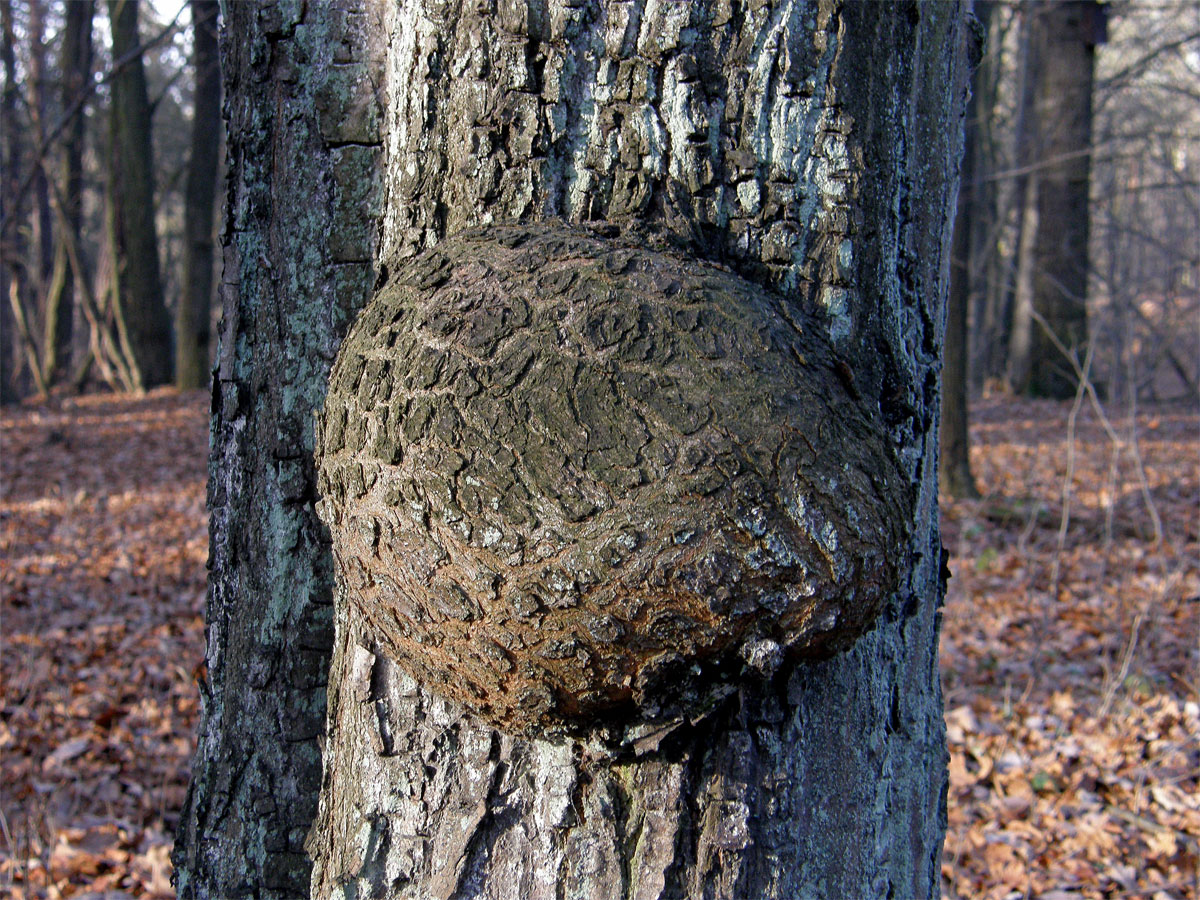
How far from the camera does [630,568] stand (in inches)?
36.8

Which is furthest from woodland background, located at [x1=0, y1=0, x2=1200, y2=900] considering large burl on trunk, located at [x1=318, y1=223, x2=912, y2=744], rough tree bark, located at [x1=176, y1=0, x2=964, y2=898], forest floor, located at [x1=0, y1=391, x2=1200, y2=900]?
large burl on trunk, located at [x1=318, y1=223, x2=912, y2=744]

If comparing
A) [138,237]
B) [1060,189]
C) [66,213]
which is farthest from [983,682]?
[66,213]

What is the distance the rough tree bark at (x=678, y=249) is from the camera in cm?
109

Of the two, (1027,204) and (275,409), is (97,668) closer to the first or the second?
(275,409)

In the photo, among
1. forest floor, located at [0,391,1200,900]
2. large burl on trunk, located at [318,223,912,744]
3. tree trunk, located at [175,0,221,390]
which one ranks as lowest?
forest floor, located at [0,391,1200,900]

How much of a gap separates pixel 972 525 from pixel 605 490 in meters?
6.27

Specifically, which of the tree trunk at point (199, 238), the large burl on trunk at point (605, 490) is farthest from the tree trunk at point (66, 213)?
the large burl on trunk at point (605, 490)

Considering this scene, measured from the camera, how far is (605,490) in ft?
3.09

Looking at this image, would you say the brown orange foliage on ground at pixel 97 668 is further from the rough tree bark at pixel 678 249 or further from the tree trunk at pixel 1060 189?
the tree trunk at pixel 1060 189

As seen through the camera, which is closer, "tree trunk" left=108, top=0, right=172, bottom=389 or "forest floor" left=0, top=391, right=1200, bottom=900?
"forest floor" left=0, top=391, right=1200, bottom=900

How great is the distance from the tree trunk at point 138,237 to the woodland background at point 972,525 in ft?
0.14

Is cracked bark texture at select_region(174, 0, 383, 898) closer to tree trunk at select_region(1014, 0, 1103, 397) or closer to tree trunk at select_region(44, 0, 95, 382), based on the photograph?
tree trunk at select_region(1014, 0, 1103, 397)

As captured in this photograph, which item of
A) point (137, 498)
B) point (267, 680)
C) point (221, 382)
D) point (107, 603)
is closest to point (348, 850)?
point (267, 680)

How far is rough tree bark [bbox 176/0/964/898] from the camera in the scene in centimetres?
109
